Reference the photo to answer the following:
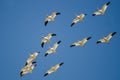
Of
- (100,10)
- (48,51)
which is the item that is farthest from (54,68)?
(100,10)

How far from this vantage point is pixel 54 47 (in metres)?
99.1

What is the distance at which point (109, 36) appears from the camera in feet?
322

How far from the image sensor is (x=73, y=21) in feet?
324

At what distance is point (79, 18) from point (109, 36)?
13.1 feet

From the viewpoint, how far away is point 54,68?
99.3m

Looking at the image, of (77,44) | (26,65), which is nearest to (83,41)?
(77,44)

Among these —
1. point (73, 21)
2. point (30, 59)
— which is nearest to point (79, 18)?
point (73, 21)

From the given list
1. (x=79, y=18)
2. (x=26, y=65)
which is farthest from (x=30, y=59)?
(x=79, y=18)

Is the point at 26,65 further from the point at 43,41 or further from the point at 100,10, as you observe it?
the point at 100,10

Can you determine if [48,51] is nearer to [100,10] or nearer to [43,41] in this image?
[43,41]

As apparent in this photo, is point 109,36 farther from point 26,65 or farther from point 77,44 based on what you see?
point 26,65

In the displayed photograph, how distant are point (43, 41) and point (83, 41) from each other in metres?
4.59

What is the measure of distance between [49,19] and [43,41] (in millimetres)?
2618

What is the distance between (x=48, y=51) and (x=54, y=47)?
0.83 meters
